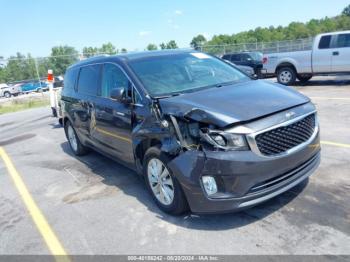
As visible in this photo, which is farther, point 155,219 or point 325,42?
point 325,42

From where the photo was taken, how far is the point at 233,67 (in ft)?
18.7

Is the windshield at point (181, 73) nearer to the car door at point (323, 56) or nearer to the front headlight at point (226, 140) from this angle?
the front headlight at point (226, 140)

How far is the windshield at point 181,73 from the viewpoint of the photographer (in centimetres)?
472

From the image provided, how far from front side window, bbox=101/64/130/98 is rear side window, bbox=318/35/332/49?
10.5 metres

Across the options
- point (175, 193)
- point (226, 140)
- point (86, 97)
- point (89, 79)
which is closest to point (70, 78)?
point (89, 79)

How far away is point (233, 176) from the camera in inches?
139

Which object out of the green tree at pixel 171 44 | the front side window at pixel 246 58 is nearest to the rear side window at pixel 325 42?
the front side window at pixel 246 58

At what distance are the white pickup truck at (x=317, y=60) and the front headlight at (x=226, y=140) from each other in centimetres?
1126

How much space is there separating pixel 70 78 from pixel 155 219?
13.4ft

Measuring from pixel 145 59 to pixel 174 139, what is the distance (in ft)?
5.75

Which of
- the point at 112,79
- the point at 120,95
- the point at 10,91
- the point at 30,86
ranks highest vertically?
the point at 112,79

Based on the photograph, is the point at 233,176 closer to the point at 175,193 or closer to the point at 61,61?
the point at 175,193

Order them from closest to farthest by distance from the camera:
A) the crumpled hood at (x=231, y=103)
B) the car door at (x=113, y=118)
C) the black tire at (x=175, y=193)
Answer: the crumpled hood at (x=231, y=103), the black tire at (x=175, y=193), the car door at (x=113, y=118)

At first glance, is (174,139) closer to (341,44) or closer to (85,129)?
(85,129)
